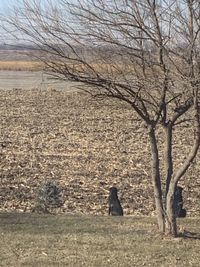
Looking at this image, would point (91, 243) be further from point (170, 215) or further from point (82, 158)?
point (82, 158)

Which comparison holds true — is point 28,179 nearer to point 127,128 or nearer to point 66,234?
point 66,234

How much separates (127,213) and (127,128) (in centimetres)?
1218

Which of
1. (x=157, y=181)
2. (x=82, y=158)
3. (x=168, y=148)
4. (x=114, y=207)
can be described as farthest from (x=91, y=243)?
(x=82, y=158)

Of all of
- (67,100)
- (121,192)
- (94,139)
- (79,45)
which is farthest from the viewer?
(67,100)

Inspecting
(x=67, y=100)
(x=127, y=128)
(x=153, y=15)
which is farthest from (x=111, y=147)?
(x=67, y=100)

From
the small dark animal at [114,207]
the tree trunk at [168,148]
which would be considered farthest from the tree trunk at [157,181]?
the small dark animal at [114,207]

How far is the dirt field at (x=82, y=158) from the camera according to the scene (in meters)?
12.2

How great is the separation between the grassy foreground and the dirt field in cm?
161

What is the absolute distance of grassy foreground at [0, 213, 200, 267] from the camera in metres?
6.88

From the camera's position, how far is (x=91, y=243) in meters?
7.63

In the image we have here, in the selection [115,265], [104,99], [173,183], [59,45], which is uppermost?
[59,45]

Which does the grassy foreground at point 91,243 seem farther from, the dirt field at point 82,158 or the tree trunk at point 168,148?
the dirt field at point 82,158

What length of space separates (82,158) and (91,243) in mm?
9380

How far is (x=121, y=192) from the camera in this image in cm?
1311
